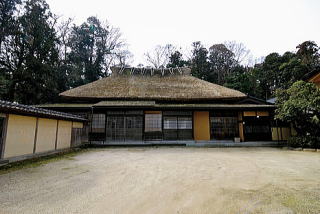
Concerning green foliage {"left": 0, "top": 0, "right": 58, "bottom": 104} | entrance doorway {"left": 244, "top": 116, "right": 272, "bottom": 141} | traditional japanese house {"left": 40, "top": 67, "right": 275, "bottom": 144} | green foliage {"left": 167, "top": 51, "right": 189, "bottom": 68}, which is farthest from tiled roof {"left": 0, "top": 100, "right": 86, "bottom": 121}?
green foliage {"left": 167, "top": 51, "right": 189, "bottom": 68}

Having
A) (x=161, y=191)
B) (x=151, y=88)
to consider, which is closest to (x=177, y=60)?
(x=151, y=88)

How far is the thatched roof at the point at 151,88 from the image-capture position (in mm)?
12047

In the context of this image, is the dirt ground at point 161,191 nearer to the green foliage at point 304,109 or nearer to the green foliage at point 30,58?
the green foliage at point 304,109

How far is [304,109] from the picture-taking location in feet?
26.7

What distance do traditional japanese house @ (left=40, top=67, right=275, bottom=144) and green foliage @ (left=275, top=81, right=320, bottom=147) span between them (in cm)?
180

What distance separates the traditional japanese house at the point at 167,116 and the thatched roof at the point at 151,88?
75 millimetres

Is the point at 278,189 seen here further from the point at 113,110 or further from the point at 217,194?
the point at 113,110

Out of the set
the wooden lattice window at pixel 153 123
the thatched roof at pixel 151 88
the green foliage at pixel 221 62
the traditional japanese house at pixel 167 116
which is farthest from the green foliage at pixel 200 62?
the wooden lattice window at pixel 153 123

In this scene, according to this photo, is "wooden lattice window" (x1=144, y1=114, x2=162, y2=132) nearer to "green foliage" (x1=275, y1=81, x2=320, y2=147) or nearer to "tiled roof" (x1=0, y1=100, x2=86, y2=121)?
"tiled roof" (x1=0, y1=100, x2=86, y2=121)

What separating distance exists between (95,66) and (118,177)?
20812 millimetres

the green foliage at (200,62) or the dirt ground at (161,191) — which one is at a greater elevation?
the green foliage at (200,62)

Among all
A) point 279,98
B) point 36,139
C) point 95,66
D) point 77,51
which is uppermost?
point 77,51

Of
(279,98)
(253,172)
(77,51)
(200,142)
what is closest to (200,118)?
(200,142)

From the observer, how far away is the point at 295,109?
8258 mm
